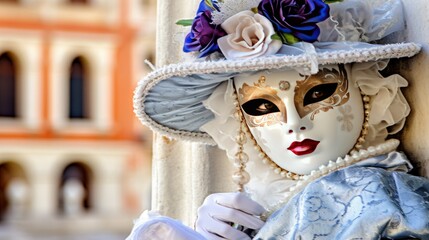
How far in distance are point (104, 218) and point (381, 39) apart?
6.87 meters

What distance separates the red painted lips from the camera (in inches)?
39.6

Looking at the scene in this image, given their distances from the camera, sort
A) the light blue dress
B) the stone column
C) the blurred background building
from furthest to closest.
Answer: the blurred background building < the stone column < the light blue dress

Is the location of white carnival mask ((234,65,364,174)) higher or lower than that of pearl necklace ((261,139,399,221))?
higher

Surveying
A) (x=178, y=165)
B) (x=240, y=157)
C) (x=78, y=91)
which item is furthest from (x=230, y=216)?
(x=78, y=91)

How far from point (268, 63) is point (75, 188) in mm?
7573

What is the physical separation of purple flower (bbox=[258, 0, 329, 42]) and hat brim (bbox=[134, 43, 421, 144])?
0.02 m

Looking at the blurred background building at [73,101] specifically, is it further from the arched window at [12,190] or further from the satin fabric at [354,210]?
the satin fabric at [354,210]

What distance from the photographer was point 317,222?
0.90 meters

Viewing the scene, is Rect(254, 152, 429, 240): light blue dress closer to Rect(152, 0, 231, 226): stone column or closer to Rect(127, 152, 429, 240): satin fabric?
Rect(127, 152, 429, 240): satin fabric

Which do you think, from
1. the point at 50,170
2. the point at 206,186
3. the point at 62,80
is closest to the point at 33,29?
the point at 62,80

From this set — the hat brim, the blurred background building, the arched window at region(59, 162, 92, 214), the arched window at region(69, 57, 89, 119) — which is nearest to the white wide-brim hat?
the hat brim

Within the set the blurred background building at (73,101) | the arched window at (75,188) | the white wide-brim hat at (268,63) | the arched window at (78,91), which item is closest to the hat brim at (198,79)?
the white wide-brim hat at (268,63)

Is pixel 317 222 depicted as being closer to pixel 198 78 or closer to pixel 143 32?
pixel 198 78

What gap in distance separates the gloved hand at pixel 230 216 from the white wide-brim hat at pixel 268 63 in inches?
5.9
